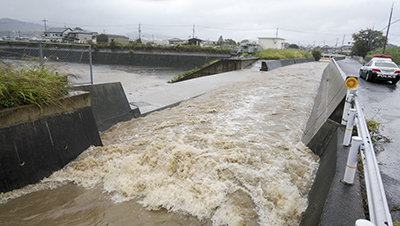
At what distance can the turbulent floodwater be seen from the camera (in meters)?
3.75

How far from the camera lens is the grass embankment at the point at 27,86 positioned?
432cm

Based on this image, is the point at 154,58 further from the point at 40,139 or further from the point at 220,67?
the point at 40,139

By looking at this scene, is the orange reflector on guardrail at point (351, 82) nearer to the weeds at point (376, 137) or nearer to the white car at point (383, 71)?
the weeds at point (376, 137)

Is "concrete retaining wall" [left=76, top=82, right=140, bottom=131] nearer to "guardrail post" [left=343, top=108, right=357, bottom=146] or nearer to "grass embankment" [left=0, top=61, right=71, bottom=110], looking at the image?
"grass embankment" [left=0, top=61, right=71, bottom=110]

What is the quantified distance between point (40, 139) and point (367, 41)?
75580 mm

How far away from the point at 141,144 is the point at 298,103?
7657 mm

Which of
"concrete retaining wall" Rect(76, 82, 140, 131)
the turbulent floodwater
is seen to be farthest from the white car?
"concrete retaining wall" Rect(76, 82, 140, 131)

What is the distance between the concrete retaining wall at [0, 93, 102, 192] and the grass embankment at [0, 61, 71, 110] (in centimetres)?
16

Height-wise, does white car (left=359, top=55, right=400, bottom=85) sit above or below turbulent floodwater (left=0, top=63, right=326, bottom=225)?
above

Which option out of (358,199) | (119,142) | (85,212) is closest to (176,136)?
(119,142)

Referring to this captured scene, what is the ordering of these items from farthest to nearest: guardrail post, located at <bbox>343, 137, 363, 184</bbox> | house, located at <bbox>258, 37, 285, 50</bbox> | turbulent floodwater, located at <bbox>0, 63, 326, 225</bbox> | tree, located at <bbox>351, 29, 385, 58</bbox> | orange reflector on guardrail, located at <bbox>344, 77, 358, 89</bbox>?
tree, located at <bbox>351, 29, 385, 58</bbox> → house, located at <bbox>258, 37, 285, 50</bbox> → orange reflector on guardrail, located at <bbox>344, 77, 358, 89</bbox> → turbulent floodwater, located at <bbox>0, 63, 326, 225</bbox> → guardrail post, located at <bbox>343, 137, 363, 184</bbox>

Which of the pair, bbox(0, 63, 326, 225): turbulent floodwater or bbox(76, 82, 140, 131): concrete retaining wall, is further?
bbox(76, 82, 140, 131): concrete retaining wall

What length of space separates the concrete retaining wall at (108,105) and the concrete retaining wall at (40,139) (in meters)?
1.47

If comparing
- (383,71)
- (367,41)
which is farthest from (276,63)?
(367,41)
